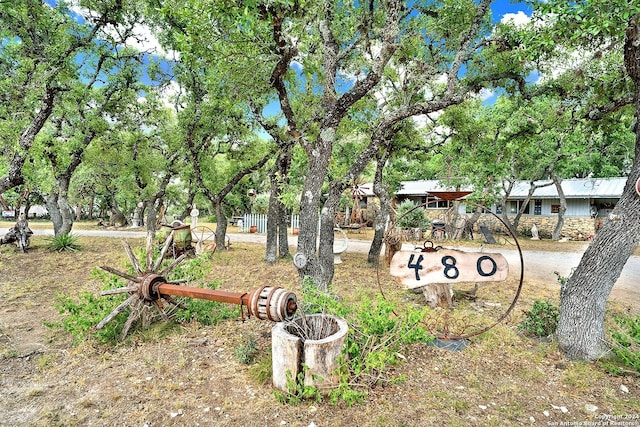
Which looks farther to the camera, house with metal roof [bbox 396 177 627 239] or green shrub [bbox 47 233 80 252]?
house with metal roof [bbox 396 177 627 239]

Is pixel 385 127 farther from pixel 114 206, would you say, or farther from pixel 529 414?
pixel 114 206

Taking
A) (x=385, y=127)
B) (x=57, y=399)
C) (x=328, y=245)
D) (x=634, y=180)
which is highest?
(x=385, y=127)

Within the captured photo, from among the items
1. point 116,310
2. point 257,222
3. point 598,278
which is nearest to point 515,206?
point 257,222

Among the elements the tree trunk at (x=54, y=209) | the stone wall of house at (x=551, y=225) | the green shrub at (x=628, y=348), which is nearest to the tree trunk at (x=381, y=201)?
the green shrub at (x=628, y=348)

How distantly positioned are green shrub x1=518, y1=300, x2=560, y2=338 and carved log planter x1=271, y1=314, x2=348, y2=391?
9.71ft

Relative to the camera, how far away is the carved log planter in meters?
3.07

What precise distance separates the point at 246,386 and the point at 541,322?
3.96 meters

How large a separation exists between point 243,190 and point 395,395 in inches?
1022

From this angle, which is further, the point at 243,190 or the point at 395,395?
the point at 243,190

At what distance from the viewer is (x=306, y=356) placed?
3.09m

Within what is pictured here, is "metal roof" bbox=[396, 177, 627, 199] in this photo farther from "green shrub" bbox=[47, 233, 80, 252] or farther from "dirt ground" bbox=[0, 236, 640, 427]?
"green shrub" bbox=[47, 233, 80, 252]

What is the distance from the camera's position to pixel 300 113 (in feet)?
30.4

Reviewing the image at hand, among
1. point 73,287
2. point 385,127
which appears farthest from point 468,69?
point 73,287

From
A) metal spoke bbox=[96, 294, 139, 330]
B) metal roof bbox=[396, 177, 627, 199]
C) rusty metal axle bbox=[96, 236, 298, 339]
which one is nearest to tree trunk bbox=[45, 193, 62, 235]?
rusty metal axle bbox=[96, 236, 298, 339]
